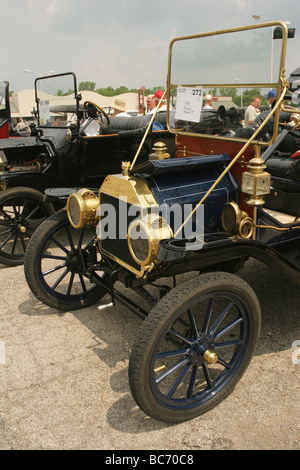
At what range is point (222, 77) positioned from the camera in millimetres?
2744

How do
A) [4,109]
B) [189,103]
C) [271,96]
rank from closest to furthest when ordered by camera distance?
[271,96] < [189,103] < [4,109]

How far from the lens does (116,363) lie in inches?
100

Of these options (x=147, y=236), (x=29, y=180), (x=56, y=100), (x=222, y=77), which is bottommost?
(x=29, y=180)

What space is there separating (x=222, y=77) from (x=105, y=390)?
2.14 meters

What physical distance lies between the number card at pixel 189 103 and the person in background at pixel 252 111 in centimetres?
34

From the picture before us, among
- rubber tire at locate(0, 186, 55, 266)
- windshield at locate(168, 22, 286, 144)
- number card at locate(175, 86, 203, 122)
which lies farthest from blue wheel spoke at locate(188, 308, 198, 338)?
rubber tire at locate(0, 186, 55, 266)

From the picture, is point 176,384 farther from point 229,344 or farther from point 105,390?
point 105,390

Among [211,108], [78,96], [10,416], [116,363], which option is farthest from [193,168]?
[78,96]

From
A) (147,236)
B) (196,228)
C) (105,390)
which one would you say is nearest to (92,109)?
(196,228)

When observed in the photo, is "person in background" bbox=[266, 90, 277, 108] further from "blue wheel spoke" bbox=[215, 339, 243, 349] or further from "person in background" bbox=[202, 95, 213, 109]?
"blue wheel spoke" bbox=[215, 339, 243, 349]

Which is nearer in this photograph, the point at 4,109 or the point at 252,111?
the point at 252,111

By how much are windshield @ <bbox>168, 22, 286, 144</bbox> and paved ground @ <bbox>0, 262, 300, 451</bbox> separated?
1469mm

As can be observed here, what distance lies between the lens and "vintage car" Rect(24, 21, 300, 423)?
1.99 meters
